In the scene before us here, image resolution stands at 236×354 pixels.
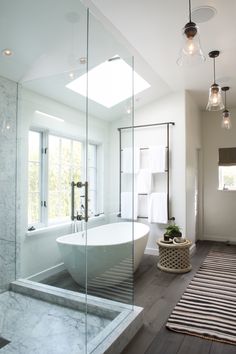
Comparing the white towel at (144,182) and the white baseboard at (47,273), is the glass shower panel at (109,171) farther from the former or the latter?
the white towel at (144,182)

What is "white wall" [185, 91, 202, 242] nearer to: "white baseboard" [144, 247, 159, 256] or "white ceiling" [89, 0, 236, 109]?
"white baseboard" [144, 247, 159, 256]

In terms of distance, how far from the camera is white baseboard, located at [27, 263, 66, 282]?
9.70ft

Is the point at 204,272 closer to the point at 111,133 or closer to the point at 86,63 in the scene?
the point at 111,133

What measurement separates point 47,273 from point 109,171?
Answer: 4.72 feet

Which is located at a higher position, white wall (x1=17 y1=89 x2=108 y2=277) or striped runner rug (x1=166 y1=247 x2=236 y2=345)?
white wall (x1=17 y1=89 x2=108 y2=277)

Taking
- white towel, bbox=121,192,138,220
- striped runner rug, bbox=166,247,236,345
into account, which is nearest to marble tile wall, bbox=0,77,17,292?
white towel, bbox=121,192,138,220

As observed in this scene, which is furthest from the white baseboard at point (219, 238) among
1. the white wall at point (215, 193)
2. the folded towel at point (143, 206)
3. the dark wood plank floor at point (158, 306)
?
the folded towel at point (143, 206)

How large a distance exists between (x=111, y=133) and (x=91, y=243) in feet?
4.80

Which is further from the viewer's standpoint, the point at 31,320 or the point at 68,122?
the point at 68,122

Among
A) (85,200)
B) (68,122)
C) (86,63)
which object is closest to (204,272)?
(85,200)

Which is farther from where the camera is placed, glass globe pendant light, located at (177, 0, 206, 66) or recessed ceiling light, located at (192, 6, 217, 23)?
recessed ceiling light, located at (192, 6, 217, 23)

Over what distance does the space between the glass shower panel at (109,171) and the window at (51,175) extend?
135mm

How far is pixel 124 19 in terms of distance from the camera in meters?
2.52

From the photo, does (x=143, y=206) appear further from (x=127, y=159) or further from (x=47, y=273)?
(x=47, y=273)
